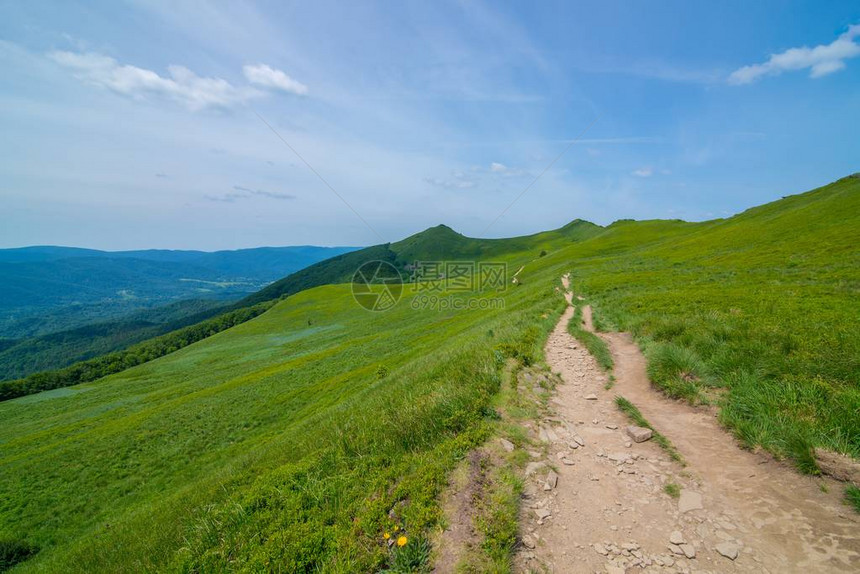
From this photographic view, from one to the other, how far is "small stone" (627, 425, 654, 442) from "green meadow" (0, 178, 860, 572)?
1.59 meters

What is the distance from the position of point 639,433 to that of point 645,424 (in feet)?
2.08

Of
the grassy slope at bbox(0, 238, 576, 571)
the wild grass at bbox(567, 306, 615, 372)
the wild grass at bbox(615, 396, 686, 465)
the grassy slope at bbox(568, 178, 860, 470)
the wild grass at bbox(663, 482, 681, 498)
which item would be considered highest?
the grassy slope at bbox(568, 178, 860, 470)

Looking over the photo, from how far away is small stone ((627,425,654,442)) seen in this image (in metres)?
7.12

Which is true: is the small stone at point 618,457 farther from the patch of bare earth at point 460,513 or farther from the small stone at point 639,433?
the patch of bare earth at point 460,513

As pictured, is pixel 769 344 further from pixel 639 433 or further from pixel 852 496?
pixel 852 496

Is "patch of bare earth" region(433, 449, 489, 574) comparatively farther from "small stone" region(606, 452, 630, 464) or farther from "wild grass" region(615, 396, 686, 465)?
"wild grass" region(615, 396, 686, 465)

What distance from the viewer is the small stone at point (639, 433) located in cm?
712

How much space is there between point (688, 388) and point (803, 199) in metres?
89.9

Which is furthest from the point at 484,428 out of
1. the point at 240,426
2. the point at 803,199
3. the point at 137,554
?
the point at 803,199

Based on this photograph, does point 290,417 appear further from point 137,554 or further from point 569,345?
point 569,345

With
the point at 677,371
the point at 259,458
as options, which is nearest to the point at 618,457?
the point at 677,371

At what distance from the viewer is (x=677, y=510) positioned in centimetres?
516

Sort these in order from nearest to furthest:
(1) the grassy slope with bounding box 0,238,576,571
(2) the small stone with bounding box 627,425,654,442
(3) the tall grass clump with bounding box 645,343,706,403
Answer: (1) the grassy slope with bounding box 0,238,576,571 → (2) the small stone with bounding box 627,425,654,442 → (3) the tall grass clump with bounding box 645,343,706,403

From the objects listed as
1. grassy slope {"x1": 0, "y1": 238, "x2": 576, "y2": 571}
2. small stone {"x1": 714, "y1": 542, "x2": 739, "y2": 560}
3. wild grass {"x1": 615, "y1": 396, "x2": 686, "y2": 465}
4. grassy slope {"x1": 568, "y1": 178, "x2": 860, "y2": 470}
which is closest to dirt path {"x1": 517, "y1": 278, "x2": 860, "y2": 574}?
small stone {"x1": 714, "y1": 542, "x2": 739, "y2": 560}
